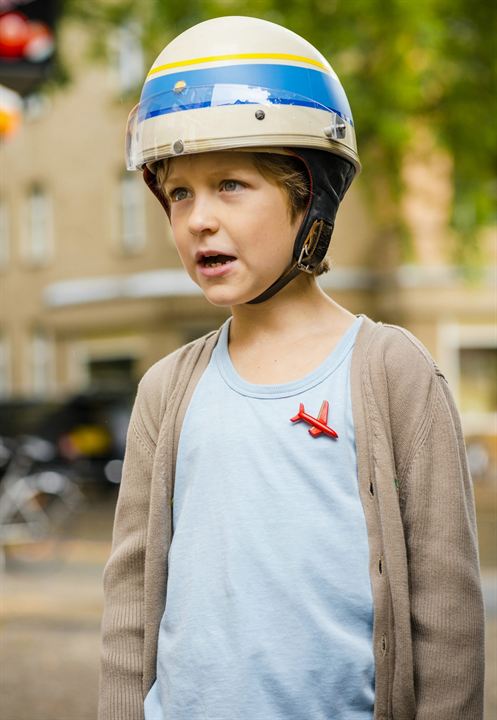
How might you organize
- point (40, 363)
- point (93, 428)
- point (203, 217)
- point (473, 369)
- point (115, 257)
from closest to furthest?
point (203, 217) < point (93, 428) < point (473, 369) < point (115, 257) < point (40, 363)

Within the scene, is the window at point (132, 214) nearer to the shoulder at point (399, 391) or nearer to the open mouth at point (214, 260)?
the open mouth at point (214, 260)

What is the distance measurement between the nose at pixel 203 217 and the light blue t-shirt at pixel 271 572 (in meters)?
0.27

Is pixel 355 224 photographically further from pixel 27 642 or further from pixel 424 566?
pixel 424 566

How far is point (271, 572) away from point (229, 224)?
0.55 meters

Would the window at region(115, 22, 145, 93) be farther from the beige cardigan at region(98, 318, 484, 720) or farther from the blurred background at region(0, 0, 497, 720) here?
the beige cardigan at region(98, 318, 484, 720)

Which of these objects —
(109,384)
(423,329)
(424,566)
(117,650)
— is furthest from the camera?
(109,384)

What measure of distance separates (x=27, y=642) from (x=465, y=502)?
579cm

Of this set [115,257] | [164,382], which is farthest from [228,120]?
[115,257]

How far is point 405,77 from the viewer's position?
35.7 feet

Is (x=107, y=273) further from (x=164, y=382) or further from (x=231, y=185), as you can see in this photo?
(x=231, y=185)

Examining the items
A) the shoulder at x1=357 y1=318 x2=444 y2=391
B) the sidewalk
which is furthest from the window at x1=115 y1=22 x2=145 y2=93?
the shoulder at x1=357 y1=318 x2=444 y2=391

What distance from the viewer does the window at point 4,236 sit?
28.8 meters

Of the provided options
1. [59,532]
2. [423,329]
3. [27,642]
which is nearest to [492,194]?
[59,532]

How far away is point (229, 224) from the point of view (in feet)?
6.49
